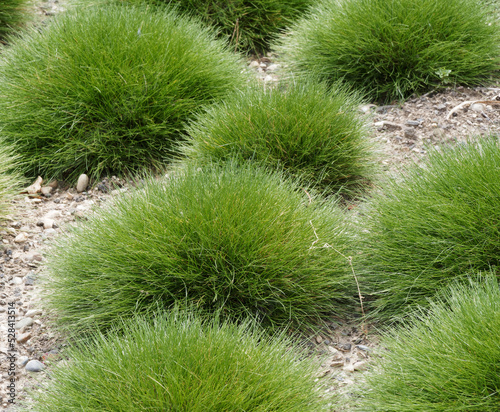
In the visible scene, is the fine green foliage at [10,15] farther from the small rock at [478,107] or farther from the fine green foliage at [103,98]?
the small rock at [478,107]

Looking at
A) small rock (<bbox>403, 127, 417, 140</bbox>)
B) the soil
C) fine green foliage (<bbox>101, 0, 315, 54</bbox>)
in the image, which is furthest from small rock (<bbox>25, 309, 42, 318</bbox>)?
fine green foliage (<bbox>101, 0, 315, 54</bbox>)

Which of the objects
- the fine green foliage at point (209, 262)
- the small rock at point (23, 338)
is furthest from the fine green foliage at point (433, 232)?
the small rock at point (23, 338)

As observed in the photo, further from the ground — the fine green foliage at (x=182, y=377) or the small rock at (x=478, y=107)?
the small rock at (x=478, y=107)

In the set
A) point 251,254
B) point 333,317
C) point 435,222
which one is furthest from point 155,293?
point 435,222

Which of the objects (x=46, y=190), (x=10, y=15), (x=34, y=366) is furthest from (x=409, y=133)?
(x=10, y=15)

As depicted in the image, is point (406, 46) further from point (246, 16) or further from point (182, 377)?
point (182, 377)
